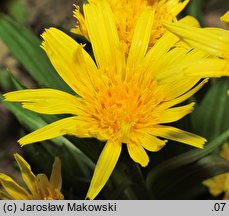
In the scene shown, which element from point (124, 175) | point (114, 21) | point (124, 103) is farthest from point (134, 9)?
point (124, 175)

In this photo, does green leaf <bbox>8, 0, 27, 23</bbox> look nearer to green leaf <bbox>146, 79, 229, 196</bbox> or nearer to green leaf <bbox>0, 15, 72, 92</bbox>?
green leaf <bbox>0, 15, 72, 92</bbox>

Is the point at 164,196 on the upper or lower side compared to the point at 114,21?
lower

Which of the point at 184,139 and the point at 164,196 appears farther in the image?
the point at 164,196

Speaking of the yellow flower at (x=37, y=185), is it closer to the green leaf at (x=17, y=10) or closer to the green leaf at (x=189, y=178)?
the green leaf at (x=189, y=178)

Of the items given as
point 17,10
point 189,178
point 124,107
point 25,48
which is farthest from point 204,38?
point 17,10

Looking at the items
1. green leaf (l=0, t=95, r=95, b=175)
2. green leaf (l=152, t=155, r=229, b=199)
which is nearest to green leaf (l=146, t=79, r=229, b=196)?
green leaf (l=152, t=155, r=229, b=199)

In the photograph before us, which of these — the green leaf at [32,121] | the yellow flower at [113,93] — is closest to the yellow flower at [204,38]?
the yellow flower at [113,93]
